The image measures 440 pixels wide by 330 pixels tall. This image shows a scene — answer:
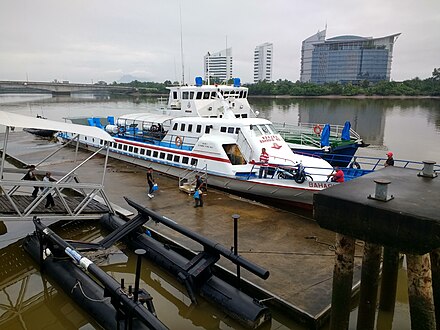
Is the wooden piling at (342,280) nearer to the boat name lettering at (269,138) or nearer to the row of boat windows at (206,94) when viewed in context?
the boat name lettering at (269,138)

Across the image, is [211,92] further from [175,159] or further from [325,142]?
[325,142]

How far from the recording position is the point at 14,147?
31.5 m

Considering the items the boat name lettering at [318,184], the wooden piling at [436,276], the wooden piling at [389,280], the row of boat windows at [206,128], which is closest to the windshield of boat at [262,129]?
the row of boat windows at [206,128]

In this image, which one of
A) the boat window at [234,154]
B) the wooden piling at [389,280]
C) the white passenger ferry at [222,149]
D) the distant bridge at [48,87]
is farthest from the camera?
the distant bridge at [48,87]

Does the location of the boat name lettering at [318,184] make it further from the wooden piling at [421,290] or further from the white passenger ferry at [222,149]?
the wooden piling at [421,290]

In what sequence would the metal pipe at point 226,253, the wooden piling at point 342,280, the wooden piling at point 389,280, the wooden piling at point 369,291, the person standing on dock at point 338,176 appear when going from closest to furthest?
the wooden piling at point 342,280, the wooden piling at point 369,291, the metal pipe at point 226,253, the wooden piling at point 389,280, the person standing on dock at point 338,176

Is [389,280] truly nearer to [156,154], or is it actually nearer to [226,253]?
[226,253]

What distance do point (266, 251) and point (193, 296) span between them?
9.35 ft

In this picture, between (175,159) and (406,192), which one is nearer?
(406,192)

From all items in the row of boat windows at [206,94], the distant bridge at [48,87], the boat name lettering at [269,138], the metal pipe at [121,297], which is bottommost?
the metal pipe at [121,297]

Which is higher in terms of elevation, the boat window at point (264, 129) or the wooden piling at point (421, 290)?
the boat window at point (264, 129)

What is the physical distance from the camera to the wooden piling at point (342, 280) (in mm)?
6246

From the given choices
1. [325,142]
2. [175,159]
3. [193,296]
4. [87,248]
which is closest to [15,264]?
[87,248]

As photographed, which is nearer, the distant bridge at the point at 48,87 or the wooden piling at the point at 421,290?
the wooden piling at the point at 421,290
